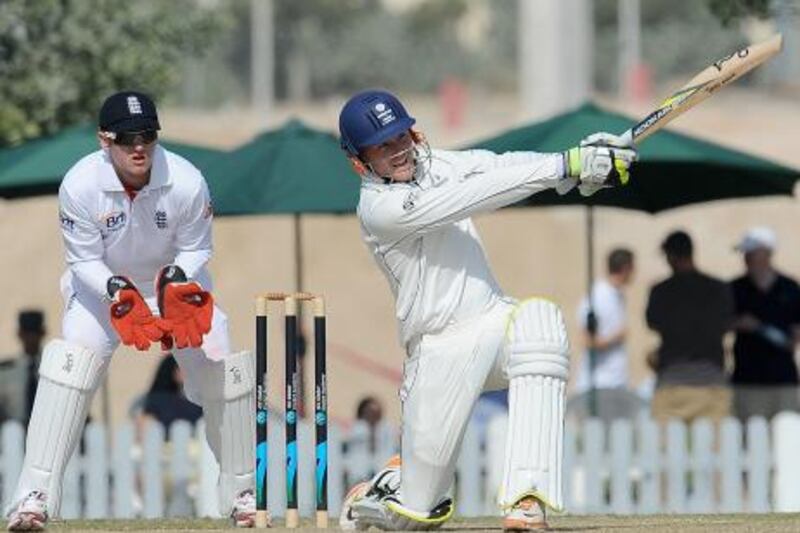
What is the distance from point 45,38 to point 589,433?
6373 millimetres

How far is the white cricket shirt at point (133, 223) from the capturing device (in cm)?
1106

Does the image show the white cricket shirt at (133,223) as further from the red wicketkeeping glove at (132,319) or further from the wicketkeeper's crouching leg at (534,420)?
the wicketkeeper's crouching leg at (534,420)

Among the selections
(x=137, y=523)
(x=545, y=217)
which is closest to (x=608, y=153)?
(x=137, y=523)

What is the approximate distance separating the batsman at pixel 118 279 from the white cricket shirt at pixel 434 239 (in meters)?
0.90

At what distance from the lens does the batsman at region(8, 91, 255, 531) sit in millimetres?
10906

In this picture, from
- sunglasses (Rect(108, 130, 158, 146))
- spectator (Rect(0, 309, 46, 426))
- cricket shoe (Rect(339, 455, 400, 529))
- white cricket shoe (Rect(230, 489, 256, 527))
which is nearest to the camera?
cricket shoe (Rect(339, 455, 400, 529))

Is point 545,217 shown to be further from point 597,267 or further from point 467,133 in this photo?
point 467,133

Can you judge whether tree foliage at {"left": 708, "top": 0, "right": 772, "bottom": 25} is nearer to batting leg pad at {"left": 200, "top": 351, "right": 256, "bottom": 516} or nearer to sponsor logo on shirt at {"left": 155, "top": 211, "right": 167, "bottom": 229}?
batting leg pad at {"left": 200, "top": 351, "right": 256, "bottom": 516}

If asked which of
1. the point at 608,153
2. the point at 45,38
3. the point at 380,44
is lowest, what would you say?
the point at 608,153

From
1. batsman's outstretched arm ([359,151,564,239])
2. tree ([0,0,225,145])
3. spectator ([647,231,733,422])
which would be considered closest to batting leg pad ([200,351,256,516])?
batsman's outstretched arm ([359,151,564,239])

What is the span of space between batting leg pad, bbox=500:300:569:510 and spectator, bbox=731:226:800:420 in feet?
24.2

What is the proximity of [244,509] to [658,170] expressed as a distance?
6502 millimetres

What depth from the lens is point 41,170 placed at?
16.5 m

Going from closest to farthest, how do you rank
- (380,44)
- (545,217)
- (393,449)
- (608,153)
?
(608,153)
(393,449)
(545,217)
(380,44)
